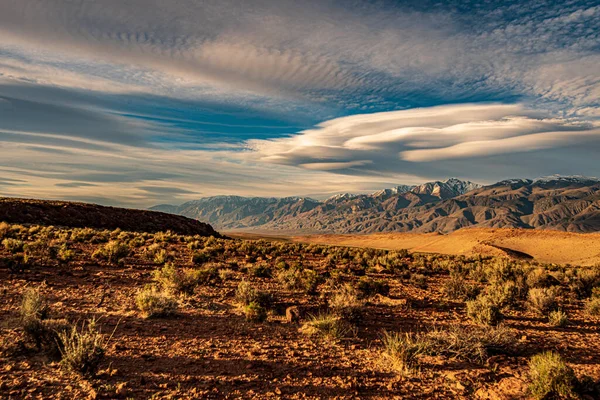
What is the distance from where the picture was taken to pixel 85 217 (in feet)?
149

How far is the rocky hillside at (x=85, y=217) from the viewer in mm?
39875

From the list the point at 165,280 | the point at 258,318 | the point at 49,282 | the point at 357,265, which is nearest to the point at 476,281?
the point at 357,265

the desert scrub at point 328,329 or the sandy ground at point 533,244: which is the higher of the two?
the desert scrub at point 328,329

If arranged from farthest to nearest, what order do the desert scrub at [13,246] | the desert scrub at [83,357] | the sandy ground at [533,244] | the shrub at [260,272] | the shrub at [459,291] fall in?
the sandy ground at [533,244] → the shrub at [260,272] → the desert scrub at [13,246] → the shrub at [459,291] → the desert scrub at [83,357]

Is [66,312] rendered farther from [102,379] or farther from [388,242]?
[388,242]

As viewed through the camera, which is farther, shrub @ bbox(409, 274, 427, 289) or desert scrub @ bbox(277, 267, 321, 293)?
shrub @ bbox(409, 274, 427, 289)

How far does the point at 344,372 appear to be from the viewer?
686 cm

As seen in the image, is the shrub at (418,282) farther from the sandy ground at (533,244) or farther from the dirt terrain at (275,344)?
the sandy ground at (533,244)

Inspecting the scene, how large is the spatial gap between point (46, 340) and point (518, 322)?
13.8 meters

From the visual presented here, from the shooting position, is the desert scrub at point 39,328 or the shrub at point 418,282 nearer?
Answer: the desert scrub at point 39,328

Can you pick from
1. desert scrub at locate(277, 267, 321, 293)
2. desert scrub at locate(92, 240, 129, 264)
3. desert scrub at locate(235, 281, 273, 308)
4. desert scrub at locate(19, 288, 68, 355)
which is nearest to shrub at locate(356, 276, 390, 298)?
desert scrub at locate(277, 267, 321, 293)

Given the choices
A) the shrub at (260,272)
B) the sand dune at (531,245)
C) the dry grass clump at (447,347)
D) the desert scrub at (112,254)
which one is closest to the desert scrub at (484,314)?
the dry grass clump at (447,347)

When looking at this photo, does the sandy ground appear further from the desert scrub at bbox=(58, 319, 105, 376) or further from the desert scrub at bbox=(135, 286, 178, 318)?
the desert scrub at bbox=(58, 319, 105, 376)

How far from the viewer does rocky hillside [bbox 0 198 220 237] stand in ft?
131
